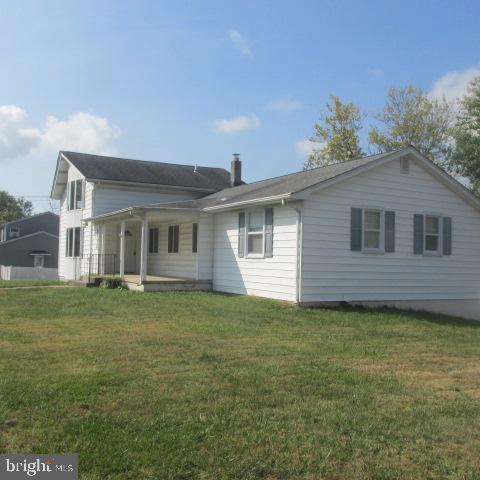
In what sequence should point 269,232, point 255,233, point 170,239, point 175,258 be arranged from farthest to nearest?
point 170,239 < point 175,258 < point 255,233 < point 269,232

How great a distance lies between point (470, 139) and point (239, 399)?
103 feet

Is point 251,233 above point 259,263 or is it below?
above

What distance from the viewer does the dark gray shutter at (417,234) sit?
16.2 metres

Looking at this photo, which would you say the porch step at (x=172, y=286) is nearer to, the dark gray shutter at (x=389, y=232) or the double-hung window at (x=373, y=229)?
the double-hung window at (x=373, y=229)

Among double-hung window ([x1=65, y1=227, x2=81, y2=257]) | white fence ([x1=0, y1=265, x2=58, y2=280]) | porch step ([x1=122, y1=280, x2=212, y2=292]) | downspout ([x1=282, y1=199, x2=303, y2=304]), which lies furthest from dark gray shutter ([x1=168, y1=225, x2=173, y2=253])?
white fence ([x1=0, y1=265, x2=58, y2=280])

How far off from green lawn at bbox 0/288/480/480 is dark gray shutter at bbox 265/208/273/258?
15.6 ft

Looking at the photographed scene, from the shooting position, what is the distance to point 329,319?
12.6 meters

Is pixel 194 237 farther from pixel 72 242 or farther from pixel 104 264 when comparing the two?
pixel 72 242

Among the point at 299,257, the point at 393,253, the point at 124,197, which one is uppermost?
the point at 124,197

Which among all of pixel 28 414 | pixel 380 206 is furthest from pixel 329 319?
pixel 28 414

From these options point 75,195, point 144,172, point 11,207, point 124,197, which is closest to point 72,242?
point 75,195

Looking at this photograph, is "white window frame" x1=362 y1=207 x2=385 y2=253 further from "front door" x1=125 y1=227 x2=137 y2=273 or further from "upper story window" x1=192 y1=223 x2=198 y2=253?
"front door" x1=125 y1=227 x2=137 y2=273

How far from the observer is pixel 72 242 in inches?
1037

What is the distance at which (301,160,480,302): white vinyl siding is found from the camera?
14.7m
